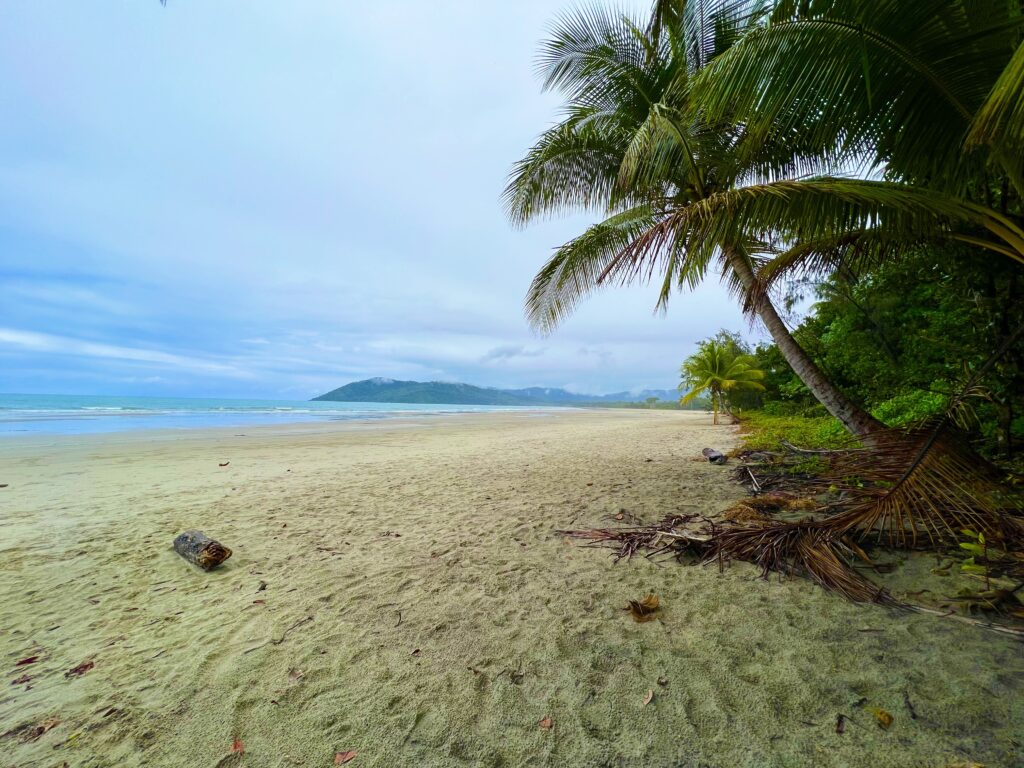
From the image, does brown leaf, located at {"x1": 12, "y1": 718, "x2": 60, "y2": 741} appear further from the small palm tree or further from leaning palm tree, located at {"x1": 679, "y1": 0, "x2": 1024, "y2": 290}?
the small palm tree

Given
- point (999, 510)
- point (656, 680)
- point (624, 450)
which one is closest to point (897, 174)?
point (999, 510)

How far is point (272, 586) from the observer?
310cm

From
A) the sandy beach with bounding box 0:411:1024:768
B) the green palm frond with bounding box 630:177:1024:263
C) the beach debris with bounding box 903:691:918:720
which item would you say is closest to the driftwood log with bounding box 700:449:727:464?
the sandy beach with bounding box 0:411:1024:768

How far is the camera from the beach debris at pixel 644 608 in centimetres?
249

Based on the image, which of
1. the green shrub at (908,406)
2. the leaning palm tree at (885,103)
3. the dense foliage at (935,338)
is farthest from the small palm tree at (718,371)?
the leaning palm tree at (885,103)

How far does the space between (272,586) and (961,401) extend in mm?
5129

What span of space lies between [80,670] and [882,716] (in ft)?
12.7

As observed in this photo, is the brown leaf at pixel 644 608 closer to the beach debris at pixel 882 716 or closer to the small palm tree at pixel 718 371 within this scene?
the beach debris at pixel 882 716

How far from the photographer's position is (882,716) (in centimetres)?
170

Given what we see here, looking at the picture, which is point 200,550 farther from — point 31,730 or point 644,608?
point 644,608

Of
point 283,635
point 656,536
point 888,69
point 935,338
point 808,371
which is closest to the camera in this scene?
point 283,635

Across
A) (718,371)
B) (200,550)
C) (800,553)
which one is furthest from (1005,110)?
(718,371)

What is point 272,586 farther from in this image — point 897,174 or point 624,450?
point 624,450

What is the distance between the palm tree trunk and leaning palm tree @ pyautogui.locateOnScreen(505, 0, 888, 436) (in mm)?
14
